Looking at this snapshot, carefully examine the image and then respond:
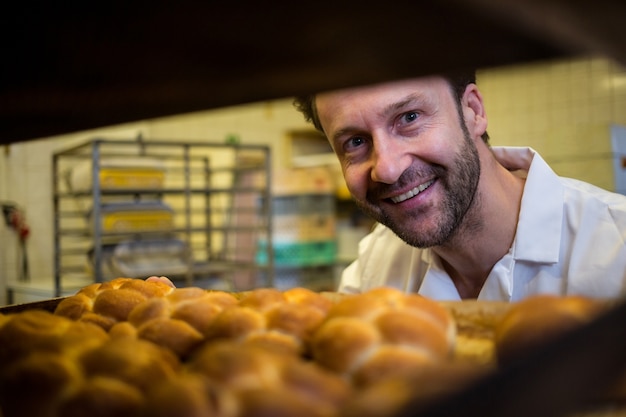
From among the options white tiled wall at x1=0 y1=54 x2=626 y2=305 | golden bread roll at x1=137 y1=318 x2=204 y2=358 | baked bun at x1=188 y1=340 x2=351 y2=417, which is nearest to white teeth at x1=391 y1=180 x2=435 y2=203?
golden bread roll at x1=137 y1=318 x2=204 y2=358

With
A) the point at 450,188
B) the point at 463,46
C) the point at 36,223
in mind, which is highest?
the point at 463,46

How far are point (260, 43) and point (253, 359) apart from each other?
0.81ft

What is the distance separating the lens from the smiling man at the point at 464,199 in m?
1.27

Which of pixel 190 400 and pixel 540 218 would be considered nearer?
pixel 190 400

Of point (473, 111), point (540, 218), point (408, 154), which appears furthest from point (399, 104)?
point (540, 218)

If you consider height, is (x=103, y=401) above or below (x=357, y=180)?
below

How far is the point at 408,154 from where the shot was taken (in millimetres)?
1294

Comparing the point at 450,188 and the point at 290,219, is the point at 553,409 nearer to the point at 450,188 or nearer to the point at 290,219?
the point at 450,188

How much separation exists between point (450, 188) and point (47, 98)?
3.42ft

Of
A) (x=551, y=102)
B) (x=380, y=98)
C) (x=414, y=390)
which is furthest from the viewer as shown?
(x=551, y=102)

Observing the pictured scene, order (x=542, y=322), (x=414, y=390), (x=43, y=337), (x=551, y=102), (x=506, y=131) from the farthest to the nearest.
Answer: (x=506, y=131) < (x=551, y=102) < (x=43, y=337) < (x=542, y=322) < (x=414, y=390)

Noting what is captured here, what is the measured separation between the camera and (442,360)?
0.46 m

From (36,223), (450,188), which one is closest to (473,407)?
(450,188)

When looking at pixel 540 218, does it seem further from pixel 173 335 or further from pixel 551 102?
pixel 551 102
